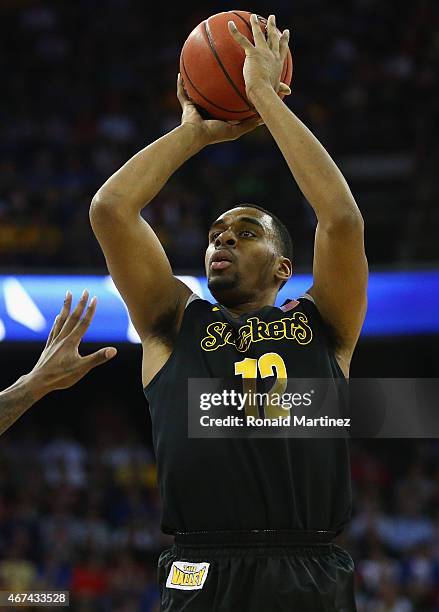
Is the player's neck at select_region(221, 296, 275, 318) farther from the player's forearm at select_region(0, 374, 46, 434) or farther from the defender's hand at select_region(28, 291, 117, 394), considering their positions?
the player's forearm at select_region(0, 374, 46, 434)

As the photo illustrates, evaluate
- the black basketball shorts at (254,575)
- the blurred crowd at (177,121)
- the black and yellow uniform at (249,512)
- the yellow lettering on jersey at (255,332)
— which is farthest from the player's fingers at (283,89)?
the blurred crowd at (177,121)

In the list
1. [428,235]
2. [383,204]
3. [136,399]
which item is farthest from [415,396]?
[136,399]

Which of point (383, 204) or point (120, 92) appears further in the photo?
point (120, 92)

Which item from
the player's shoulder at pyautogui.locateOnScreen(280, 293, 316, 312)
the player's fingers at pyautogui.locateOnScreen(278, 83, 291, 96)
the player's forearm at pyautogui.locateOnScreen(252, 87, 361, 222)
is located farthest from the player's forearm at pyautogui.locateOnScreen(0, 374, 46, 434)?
the player's fingers at pyautogui.locateOnScreen(278, 83, 291, 96)

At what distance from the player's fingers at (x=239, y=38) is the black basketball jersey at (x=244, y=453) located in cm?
99

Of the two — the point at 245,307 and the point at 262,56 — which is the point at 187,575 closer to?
the point at 245,307

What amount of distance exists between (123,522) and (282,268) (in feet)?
26.1

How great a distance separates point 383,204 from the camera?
13.0 meters

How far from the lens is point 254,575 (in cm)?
318

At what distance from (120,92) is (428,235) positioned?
5.30 m

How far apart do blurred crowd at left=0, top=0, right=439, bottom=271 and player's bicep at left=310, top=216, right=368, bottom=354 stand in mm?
7801

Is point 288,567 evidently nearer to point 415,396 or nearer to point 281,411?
point 281,411

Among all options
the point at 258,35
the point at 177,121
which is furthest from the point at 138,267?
the point at 177,121

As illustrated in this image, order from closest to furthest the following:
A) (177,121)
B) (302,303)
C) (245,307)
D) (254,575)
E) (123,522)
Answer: (254,575) < (302,303) < (245,307) < (123,522) < (177,121)
